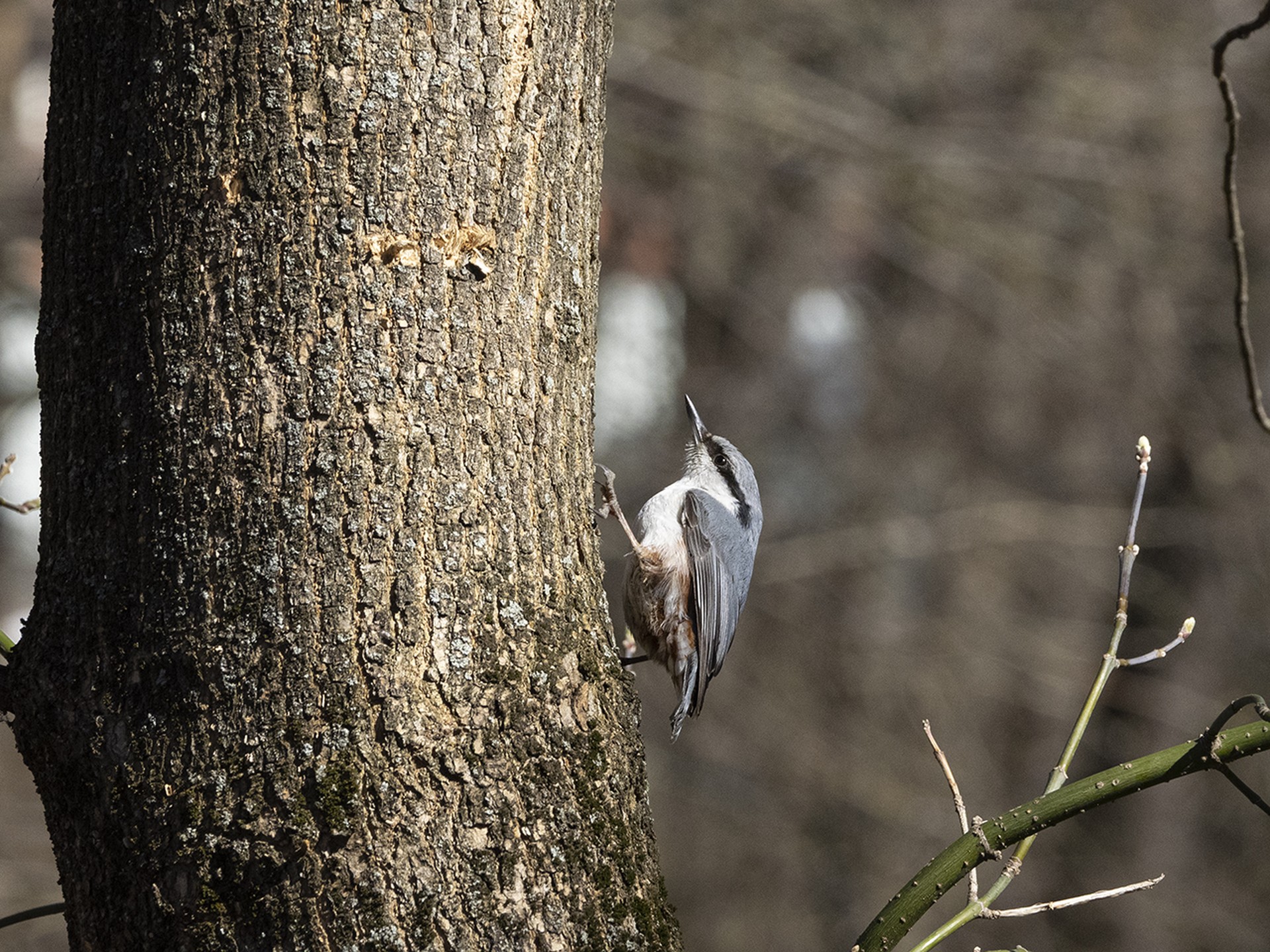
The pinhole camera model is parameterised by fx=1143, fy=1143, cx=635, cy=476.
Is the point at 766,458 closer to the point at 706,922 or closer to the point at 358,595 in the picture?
the point at 706,922

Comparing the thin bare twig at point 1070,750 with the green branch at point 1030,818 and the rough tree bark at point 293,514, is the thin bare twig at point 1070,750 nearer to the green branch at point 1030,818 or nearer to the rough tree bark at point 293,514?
the green branch at point 1030,818

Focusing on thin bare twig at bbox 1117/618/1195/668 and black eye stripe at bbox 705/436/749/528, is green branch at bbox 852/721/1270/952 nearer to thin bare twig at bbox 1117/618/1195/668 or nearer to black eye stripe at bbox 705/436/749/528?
thin bare twig at bbox 1117/618/1195/668

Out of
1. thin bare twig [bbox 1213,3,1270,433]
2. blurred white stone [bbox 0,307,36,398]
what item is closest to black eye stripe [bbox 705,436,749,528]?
thin bare twig [bbox 1213,3,1270,433]

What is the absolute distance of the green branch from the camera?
1334mm

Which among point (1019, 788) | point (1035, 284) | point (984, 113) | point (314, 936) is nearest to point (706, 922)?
point (1019, 788)

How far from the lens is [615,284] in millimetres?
7906

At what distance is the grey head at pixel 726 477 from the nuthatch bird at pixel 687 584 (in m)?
0.07

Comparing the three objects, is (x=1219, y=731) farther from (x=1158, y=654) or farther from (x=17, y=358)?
(x=17, y=358)

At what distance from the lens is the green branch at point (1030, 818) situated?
1.33 m

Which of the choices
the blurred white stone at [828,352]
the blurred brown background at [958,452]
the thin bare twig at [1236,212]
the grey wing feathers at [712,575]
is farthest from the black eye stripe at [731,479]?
the blurred white stone at [828,352]

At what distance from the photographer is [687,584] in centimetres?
314

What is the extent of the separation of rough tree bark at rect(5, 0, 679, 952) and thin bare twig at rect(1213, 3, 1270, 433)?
1.16 m

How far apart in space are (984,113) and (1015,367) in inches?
87.5

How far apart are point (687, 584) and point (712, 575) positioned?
0.08 metres
